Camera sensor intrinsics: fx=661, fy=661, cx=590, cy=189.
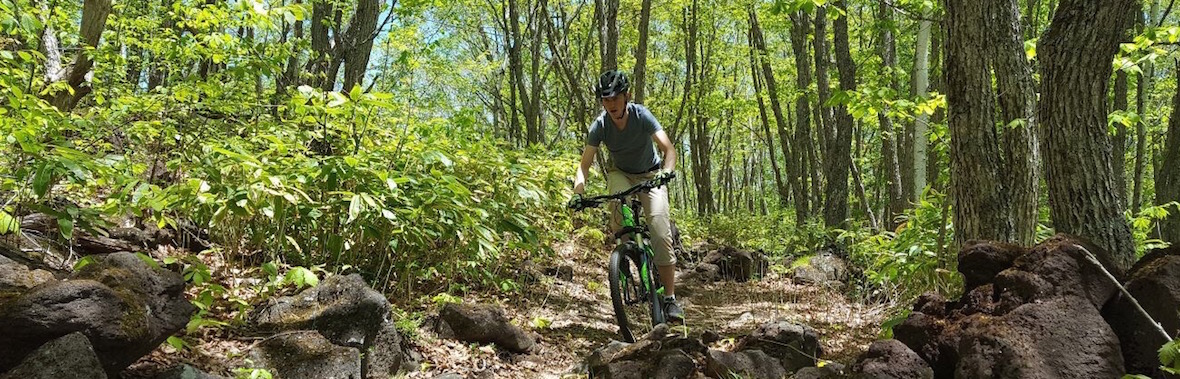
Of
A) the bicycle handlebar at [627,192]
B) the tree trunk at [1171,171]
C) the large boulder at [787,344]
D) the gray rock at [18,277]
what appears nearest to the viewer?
the gray rock at [18,277]

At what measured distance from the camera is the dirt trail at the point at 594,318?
14.8 ft

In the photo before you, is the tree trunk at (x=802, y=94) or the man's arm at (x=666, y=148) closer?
the man's arm at (x=666, y=148)

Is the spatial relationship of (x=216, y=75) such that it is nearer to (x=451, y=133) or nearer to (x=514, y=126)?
(x=451, y=133)

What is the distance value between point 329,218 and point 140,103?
200 cm

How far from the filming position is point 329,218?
5082mm

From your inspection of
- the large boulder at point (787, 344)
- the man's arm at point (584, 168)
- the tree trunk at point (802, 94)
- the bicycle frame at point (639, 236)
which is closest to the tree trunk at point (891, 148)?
the tree trunk at point (802, 94)

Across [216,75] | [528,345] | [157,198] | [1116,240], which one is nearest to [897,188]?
[1116,240]

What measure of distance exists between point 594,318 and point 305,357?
3407mm

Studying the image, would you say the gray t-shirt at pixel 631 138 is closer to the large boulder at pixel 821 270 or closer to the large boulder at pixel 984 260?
the large boulder at pixel 984 260

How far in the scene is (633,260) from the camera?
5.36 meters

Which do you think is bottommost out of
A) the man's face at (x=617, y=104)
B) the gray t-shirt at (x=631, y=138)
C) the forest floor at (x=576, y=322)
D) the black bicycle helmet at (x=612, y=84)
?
the forest floor at (x=576, y=322)

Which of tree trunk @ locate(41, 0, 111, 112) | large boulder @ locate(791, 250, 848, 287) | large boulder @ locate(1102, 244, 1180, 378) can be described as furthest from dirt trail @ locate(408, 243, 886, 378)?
tree trunk @ locate(41, 0, 111, 112)

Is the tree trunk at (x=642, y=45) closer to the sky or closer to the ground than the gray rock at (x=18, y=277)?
closer to the sky

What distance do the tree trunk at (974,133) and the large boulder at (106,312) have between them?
4993 millimetres
